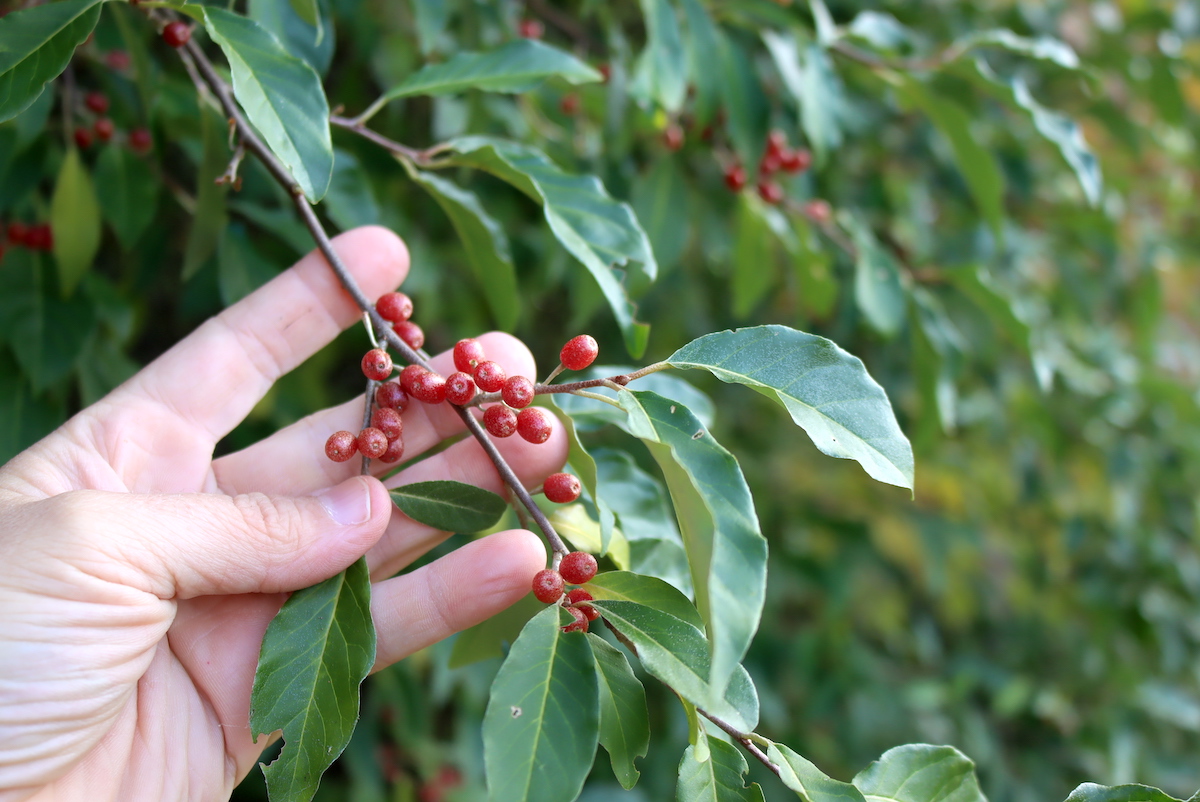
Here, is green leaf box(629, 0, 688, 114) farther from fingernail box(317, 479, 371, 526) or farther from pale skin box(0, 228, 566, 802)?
fingernail box(317, 479, 371, 526)

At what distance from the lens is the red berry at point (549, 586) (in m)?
0.86

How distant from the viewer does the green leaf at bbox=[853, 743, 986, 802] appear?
2.81 feet

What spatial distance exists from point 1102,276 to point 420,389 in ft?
7.76

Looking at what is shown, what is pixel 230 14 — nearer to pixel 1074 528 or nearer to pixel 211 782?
pixel 211 782

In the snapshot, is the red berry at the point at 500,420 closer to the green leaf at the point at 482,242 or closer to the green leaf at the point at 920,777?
the green leaf at the point at 482,242

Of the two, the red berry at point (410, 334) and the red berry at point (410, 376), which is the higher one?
the red berry at point (410, 376)

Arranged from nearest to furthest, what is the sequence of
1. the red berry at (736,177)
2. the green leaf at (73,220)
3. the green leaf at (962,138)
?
1. the green leaf at (73,220)
2. the green leaf at (962,138)
3. the red berry at (736,177)

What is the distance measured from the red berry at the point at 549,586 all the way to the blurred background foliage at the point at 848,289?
54cm

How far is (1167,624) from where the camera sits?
2.48 metres

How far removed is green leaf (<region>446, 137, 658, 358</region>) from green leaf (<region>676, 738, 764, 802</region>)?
50cm

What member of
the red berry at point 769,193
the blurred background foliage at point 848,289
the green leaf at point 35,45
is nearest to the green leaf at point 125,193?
the blurred background foliage at point 848,289

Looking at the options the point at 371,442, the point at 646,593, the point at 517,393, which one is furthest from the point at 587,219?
the point at 646,593

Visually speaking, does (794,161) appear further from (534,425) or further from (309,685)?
(309,685)

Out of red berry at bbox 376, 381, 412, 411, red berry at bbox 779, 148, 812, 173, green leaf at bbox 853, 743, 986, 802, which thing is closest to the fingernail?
red berry at bbox 376, 381, 412, 411
